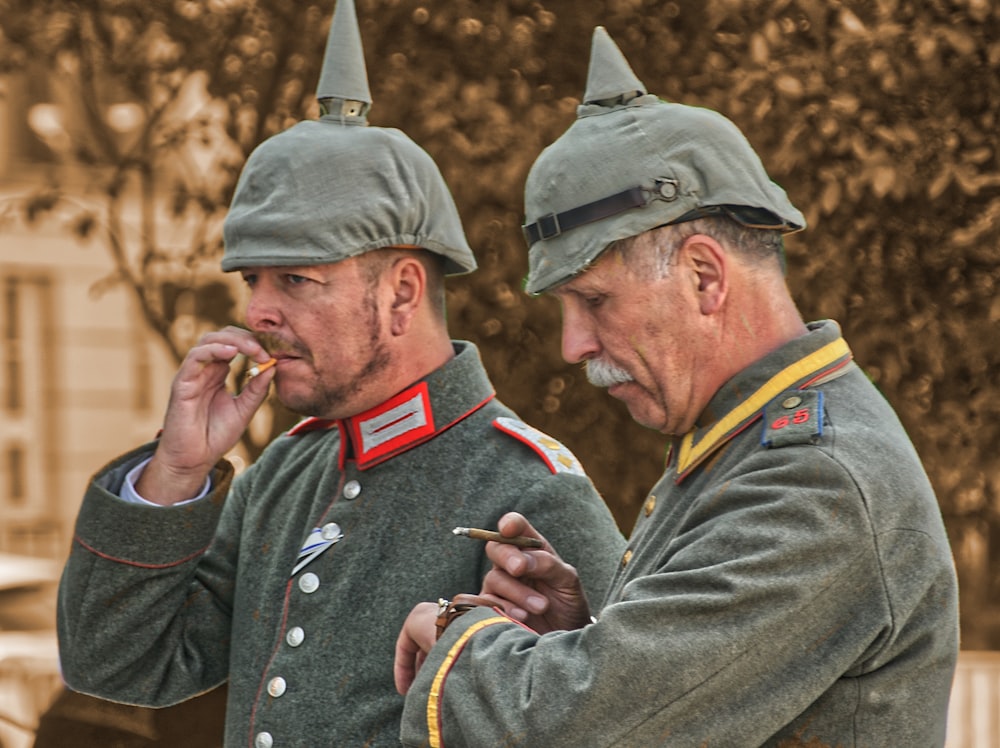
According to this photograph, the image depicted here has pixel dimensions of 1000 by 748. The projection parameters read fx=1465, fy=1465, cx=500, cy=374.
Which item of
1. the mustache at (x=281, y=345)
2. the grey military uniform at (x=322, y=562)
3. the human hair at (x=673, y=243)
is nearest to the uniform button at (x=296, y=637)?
the grey military uniform at (x=322, y=562)

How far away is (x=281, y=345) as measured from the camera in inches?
107

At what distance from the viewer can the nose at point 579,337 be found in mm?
2080

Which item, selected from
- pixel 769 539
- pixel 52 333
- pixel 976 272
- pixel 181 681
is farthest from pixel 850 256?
pixel 769 539

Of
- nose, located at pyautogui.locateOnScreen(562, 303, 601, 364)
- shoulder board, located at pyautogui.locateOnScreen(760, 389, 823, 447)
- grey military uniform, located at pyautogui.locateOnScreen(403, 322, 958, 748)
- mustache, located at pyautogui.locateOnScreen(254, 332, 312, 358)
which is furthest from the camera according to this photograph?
mustache, located at pyautogui.locateOnScreen(254, 332, 312, 358)

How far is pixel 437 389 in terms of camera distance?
278 cm

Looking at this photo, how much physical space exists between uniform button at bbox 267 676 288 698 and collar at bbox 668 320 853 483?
983mm

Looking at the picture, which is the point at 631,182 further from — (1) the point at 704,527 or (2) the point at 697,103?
(2) the point at 697,103

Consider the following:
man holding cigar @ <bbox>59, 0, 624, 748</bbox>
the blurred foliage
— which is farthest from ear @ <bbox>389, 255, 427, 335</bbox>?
the blurred foliage

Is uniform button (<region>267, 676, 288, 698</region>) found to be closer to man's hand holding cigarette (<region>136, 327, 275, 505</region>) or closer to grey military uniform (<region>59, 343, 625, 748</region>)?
grey military uniform (<region>59, 343, 625, 748</region>)

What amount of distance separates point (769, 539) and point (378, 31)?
11.4 ft

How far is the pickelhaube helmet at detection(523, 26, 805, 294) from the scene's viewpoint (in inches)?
78.8

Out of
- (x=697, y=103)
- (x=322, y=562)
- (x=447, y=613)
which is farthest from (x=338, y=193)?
(x=697, y=103)

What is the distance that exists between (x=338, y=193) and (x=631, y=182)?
0.81m

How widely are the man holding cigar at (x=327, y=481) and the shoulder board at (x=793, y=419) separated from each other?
2.27 ft
